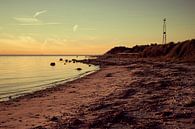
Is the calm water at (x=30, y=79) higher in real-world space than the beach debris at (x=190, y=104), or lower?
lower

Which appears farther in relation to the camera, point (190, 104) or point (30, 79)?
point (30, 79)

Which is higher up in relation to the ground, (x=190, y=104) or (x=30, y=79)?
(x=190, y=104)

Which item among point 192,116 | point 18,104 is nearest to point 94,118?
point 192,116

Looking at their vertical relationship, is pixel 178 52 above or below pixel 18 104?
above

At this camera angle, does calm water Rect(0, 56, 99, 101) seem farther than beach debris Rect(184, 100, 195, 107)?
Yes

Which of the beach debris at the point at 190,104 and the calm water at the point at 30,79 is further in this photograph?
the calm water at the point at 30,79

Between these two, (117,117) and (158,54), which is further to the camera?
(158,54)

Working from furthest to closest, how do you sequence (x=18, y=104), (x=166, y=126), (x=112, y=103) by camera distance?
(x=18, y=104)
(x=112, y=103)
(x=166, y=126)

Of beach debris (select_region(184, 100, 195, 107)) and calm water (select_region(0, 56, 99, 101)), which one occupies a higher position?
beach debris (select_region(184, 100, 195, 107))

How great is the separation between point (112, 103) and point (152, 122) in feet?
15.7

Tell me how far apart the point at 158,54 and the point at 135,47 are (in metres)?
78.4

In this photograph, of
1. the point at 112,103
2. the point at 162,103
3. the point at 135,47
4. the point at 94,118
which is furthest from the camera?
the point at 135,47

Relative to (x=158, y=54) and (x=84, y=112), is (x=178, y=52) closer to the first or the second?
(x=158, y=54)

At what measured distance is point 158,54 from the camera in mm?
83688
